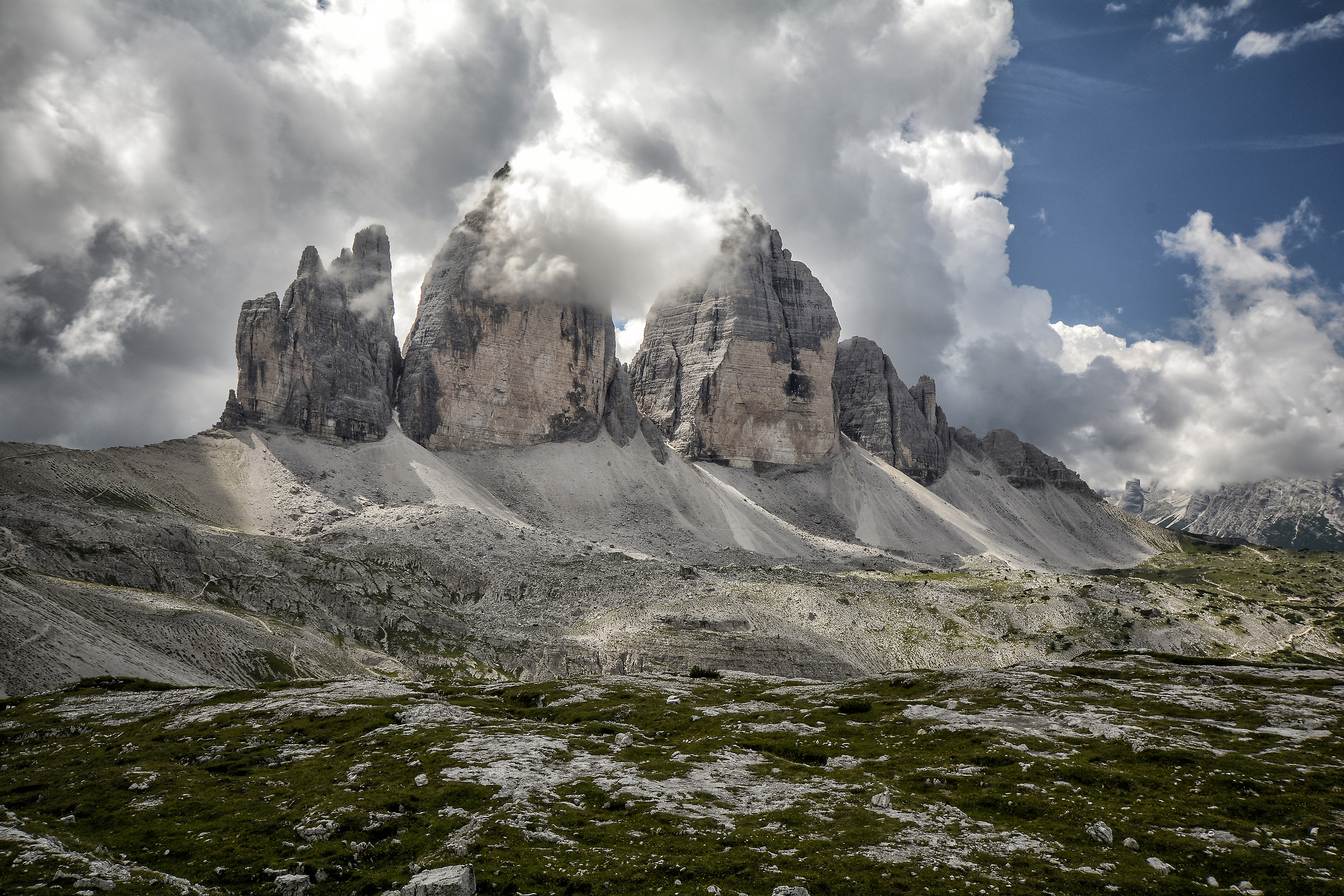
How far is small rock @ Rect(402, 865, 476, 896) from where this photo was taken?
616 inches

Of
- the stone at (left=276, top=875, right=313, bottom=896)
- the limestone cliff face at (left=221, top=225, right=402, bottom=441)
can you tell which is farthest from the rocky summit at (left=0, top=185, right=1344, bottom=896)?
the limestone cliff face at (left=221, top=225, right=402, bottom=441)

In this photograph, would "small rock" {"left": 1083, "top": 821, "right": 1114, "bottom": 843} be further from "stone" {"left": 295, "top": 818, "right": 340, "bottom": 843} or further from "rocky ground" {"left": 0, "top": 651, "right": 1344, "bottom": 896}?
"stone" {"left": 295, "top": 818, "right": 340, "bottom": 843}

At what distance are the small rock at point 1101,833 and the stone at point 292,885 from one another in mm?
20709

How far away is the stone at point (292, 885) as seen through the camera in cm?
1755

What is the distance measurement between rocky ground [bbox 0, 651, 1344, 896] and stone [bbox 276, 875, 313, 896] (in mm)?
501

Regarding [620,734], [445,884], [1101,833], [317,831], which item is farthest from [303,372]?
[1101,833]

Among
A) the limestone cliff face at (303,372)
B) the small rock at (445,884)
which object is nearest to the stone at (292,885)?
the small rock at (445,884)

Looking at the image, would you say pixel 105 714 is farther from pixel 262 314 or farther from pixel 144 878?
pixel 262 314

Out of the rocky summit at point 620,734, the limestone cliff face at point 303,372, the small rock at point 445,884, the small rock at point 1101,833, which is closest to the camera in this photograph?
the small rock at point 445,884

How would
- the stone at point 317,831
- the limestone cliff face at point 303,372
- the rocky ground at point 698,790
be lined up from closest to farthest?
the rocky ground at point 698,790, the stone at point 317,831, the limestone cliff face at point 303,372

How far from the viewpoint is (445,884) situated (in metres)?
15.7

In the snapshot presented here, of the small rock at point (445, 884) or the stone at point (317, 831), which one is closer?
the small rock at point (445, 884)

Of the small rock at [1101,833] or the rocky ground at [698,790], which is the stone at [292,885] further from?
the small rock at [1101,833]

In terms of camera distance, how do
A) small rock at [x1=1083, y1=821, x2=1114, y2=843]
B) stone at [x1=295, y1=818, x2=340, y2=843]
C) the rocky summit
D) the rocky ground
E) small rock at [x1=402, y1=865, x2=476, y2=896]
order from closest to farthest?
small rock at [x1=402, y1=865, x2=476, y2=896] < the rocky ground < the rocky summit < small rock at [x1=1083, y1=821, x2=1114, y2=843] < stone at [x1=295, y1=818, x2=340, y2=843]
